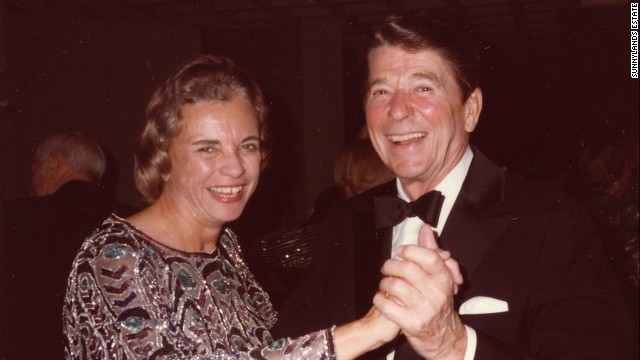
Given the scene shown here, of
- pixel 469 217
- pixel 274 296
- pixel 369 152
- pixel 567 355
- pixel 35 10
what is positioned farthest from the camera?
pixel 35 10

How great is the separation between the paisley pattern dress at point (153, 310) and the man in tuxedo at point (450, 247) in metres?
0.20

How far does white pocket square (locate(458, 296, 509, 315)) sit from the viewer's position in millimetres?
1482

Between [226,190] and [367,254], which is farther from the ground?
[226,190]

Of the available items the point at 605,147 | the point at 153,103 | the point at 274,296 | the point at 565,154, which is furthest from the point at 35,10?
the point at 565,154

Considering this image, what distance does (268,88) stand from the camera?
6215 millimetres

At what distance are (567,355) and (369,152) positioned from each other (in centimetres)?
198

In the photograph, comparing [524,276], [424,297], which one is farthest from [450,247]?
[424,297]

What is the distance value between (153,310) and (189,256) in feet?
1.07

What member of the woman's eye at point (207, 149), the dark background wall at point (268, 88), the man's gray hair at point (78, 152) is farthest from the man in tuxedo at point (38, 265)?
the dark background wall at point (268, 88)

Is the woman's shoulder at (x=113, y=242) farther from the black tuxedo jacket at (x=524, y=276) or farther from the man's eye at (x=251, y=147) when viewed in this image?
the black tuxedo jacket at (x=524, y=276)

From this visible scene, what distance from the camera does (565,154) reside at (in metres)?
6.75

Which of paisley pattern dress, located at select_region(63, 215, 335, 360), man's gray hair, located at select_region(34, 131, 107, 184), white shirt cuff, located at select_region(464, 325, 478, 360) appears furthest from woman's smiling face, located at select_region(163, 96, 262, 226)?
man's gray hair, located at select_region(34, 131, 107, 184)

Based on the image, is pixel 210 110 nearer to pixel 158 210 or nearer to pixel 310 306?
pixel 158 210

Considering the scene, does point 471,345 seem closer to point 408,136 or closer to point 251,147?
point 408,136
